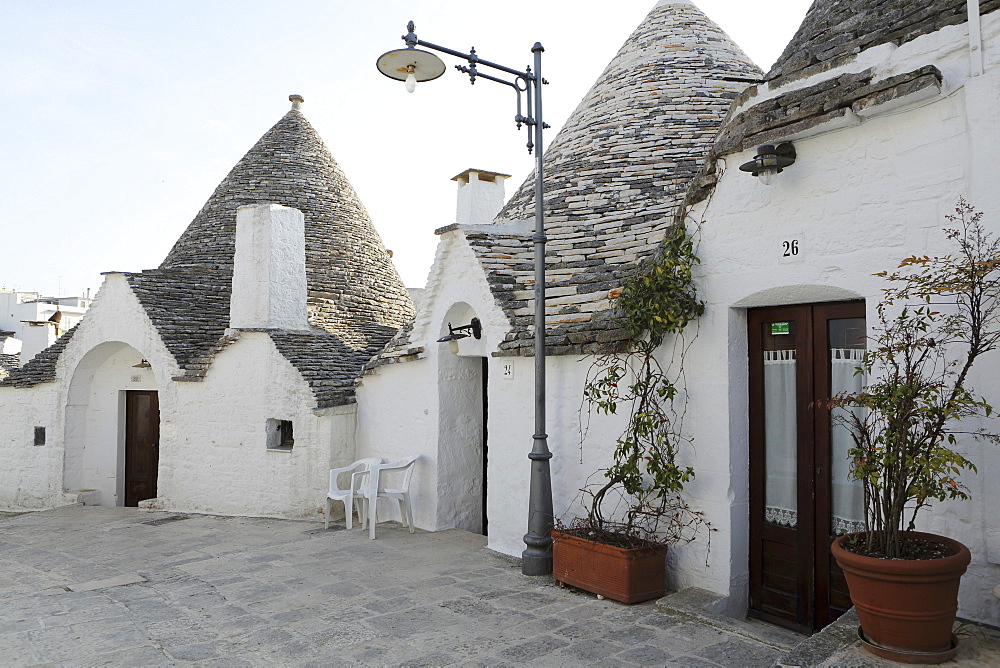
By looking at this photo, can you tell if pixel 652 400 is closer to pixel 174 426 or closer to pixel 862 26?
pixel 862 26

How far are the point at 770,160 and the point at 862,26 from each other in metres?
1.22

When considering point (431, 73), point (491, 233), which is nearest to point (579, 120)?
point (491, 233)

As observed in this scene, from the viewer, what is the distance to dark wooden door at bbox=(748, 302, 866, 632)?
5.06 meters

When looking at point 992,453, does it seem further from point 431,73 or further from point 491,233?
point 491,233

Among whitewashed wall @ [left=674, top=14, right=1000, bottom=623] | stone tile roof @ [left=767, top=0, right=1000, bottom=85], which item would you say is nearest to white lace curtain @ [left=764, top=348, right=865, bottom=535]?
whitewashed wall @ [left=674, top=14, right=1000, bottom=623]

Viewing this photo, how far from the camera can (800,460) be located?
5297 mm

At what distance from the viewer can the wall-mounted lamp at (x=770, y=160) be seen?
505cm

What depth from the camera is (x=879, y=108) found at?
15.0ft

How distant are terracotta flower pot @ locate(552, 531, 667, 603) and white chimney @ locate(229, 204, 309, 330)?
7.29 metres

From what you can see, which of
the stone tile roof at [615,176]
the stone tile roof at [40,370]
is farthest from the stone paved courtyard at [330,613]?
the stone tile roof at [40,370]

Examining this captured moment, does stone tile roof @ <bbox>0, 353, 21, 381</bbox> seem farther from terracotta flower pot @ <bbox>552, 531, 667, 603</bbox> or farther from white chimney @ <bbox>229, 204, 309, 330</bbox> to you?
terracotta flower pot @ <bbox>552, 531, 667, 603</bbox>

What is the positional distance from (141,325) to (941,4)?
12.4 meters

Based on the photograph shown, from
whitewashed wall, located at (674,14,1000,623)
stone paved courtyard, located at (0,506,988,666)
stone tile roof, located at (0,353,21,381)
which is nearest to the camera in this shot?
whitewashed wall, located at (674,14,1000,623)

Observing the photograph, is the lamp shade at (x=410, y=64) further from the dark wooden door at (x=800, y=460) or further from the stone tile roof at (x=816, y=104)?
the dark wooden door at (x=800, y=460)
